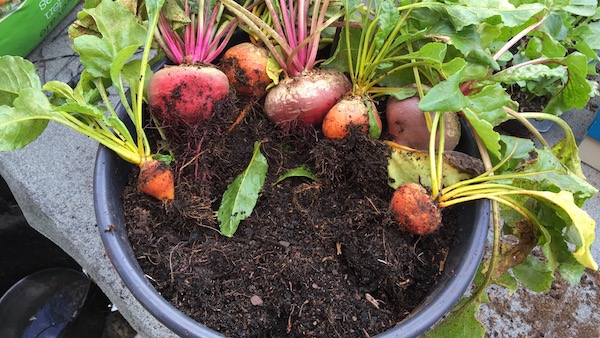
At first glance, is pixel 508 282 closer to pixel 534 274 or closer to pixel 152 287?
pixel 534 274

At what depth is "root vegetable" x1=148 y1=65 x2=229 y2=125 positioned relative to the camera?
0.83 metres

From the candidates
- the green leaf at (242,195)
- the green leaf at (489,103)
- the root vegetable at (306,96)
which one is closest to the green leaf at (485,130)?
the green leaf at (489,103)

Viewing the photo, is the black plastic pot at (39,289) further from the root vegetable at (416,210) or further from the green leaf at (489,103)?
the green leaf at (489,103)

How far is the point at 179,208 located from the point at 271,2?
0.41 m

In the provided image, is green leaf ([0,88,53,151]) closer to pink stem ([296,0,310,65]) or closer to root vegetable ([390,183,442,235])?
pink stem ([296,0,310,65])

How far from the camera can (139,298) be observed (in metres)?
0.69

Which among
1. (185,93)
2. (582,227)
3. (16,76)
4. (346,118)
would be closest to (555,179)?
(582,227)

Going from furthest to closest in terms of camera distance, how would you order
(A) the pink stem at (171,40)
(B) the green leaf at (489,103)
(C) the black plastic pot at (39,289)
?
(C) the black plastic pot at (39,289) → (A) the pink stem at (171,40) → (B) the green leaf at (489,103)

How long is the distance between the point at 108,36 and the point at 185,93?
0.50 ft

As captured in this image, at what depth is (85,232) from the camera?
100 cm

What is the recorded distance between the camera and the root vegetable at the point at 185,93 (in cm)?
83

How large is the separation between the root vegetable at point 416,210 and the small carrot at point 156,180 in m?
0.35

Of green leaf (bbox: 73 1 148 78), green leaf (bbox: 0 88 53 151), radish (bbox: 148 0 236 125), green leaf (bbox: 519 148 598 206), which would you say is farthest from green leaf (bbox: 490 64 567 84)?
green leaf (bbox: 0 88 53 151)

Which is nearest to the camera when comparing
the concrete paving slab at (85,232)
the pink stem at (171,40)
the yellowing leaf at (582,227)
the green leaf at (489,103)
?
the yellowing leaf at (582,227)
